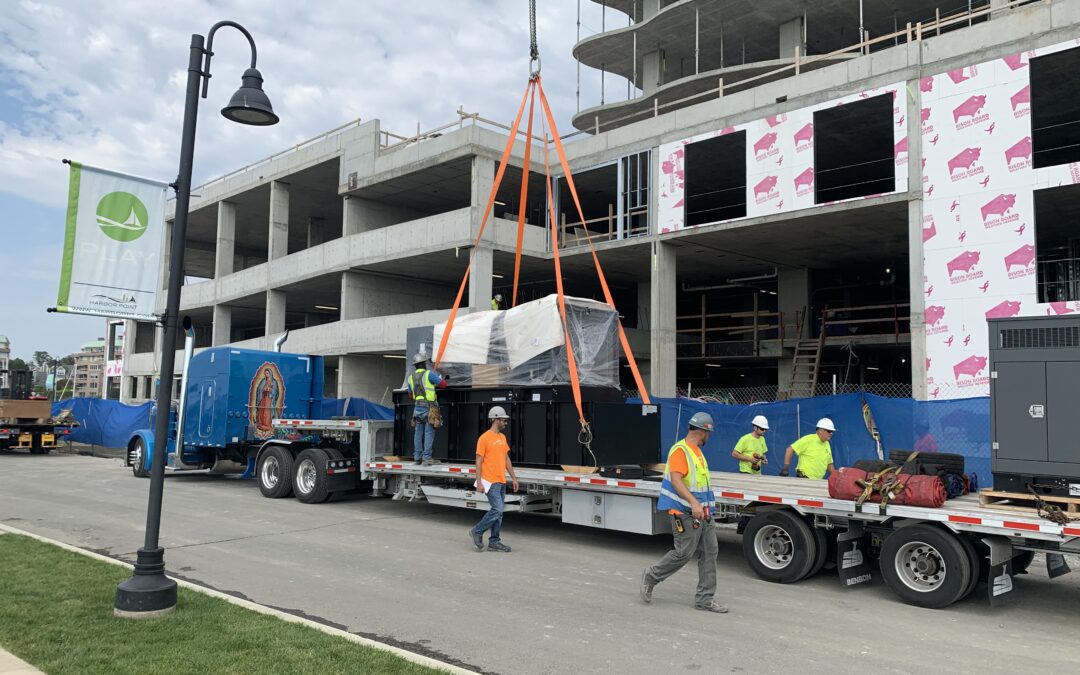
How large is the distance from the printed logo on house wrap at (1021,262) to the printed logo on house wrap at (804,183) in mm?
5279

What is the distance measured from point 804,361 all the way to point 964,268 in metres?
9.16

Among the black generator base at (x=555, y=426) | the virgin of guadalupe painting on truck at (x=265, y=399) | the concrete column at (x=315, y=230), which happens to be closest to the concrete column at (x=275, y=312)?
the concrete column at (x=315, y=230)

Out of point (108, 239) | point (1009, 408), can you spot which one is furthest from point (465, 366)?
point (1009, 408)

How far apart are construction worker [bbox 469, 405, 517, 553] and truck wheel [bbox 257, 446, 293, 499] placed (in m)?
6.34

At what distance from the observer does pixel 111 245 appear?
23.1 feet

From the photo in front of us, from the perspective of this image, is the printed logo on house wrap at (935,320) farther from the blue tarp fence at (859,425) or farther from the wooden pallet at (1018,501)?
the wooden pallet at (1018,501)

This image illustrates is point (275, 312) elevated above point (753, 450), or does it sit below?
above

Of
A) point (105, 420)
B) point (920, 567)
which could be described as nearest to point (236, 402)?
point (920, 567)

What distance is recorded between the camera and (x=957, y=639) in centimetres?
→ 667

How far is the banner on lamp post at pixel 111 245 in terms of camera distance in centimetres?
686

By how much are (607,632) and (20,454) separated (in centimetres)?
2908

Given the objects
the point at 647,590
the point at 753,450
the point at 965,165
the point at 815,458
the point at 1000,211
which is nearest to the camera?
the point at 647,590

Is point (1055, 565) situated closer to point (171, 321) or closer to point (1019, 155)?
point (171, 321)

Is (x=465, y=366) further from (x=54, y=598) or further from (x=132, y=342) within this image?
(x=132, y=342)
